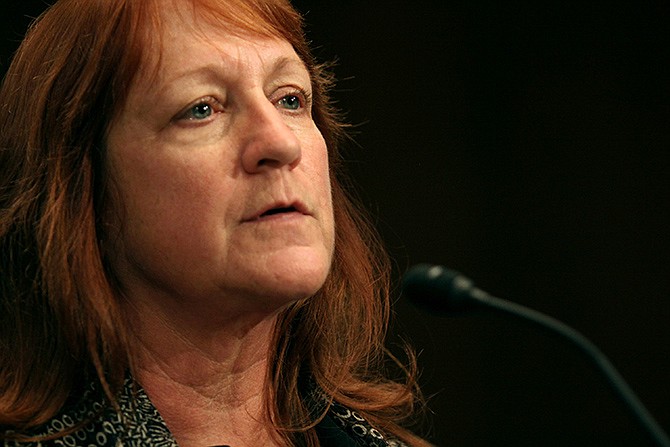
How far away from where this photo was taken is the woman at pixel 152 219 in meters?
2.03

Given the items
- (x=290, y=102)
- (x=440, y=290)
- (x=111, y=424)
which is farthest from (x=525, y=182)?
(x=440, y=290)

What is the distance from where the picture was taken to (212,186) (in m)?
2.03

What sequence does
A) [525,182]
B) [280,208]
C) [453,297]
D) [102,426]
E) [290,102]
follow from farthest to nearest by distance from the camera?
[525,182] < [290,102] < [280,208] < [102,426] < [453,297]

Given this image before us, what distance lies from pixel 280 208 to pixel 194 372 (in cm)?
37

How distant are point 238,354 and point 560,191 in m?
1.56

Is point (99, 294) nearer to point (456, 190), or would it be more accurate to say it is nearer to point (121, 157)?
point (121, 157)

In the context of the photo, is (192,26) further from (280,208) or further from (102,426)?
(102,426)

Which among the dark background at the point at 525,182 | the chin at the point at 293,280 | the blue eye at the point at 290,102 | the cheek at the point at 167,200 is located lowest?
the dark background at the point at 525,182

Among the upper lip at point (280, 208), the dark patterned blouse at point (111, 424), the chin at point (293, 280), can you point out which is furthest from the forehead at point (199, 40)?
the dark patterned blouse at point (111, 424)

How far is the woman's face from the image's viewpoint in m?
2.03

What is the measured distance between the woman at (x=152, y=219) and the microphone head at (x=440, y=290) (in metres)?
0.50

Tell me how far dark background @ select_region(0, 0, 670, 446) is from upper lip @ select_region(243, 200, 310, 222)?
136cm

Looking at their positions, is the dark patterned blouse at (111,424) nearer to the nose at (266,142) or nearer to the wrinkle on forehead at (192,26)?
the nose at (266,142)

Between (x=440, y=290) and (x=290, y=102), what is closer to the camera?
(x=440, y=290)
